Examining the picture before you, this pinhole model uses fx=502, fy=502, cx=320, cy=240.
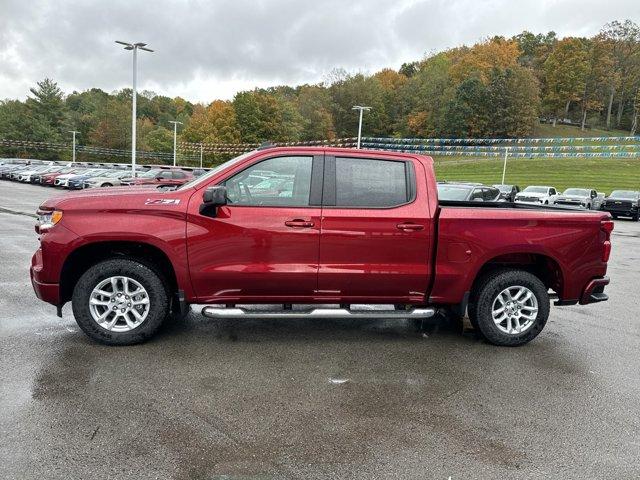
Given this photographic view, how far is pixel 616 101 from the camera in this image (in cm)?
10081

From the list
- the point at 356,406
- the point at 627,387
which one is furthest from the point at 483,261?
the point at 356,406

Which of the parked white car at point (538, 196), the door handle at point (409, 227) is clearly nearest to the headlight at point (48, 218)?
the door handle at point (409, 227)

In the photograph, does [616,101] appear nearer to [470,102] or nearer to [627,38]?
[627,38]

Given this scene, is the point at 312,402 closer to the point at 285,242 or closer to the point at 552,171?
the point at 285,242

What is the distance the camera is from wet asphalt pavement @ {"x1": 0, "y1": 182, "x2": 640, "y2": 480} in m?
2.95

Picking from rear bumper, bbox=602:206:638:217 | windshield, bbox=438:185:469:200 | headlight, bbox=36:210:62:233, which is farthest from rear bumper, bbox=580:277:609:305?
rear bumper, bbox=602:206:638:217

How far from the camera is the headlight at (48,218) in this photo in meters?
Answer: 4.50

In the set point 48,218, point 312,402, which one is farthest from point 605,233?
point 48,218

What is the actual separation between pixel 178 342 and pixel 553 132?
97265 mm

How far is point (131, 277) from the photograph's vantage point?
4617 mm

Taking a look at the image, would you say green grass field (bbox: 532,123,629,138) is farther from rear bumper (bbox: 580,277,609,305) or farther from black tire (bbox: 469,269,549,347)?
black tire (bbox: 469,269,549,347)

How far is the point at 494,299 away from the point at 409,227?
1217 mm

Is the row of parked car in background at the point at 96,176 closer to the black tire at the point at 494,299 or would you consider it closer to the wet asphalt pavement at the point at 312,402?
the wet asphalt pavement at the point at 312,402

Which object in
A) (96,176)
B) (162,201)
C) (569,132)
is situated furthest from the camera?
(569,132)
